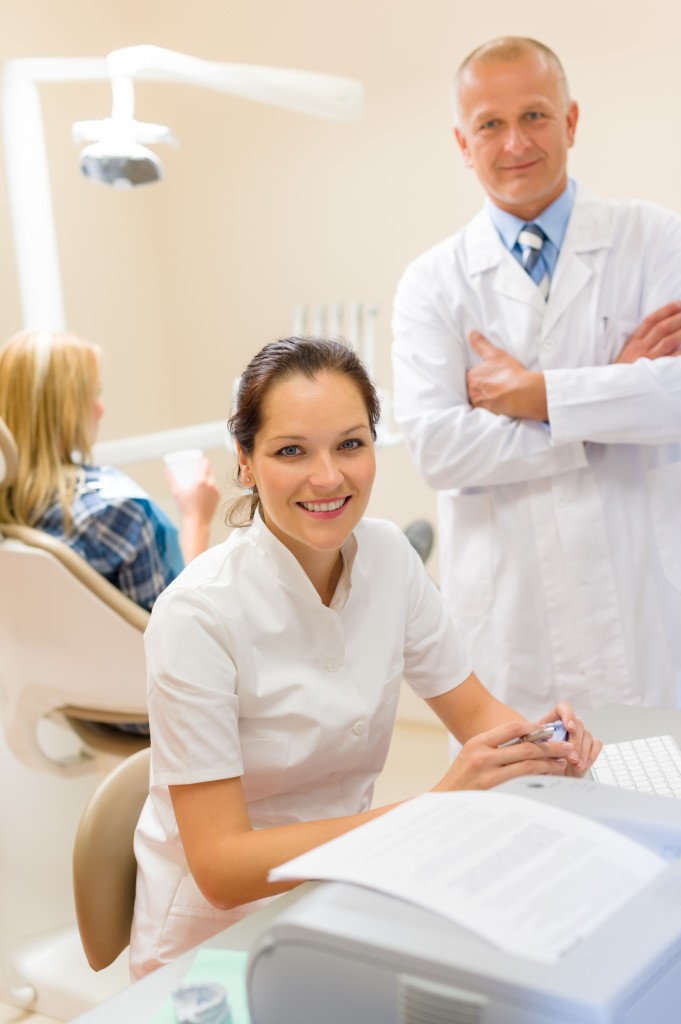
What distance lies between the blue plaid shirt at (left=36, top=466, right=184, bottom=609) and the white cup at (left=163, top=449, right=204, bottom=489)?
0.27 feet

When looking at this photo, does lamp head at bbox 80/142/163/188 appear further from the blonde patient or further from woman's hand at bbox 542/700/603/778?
woman's hand at bbox 542/700/603/778

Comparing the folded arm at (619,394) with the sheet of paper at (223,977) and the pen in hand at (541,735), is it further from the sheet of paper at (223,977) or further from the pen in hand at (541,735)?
the sheet of paper at (223,977)

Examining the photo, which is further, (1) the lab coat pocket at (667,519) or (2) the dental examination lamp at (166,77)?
(2) the dental examination lamp at (166,77)

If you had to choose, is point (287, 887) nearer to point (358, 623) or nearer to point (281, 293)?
point (358, 623)

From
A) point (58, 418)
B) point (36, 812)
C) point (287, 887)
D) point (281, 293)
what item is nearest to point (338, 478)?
point (287, 887)

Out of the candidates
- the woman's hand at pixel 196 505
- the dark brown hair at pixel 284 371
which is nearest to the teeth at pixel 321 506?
the dark brown hair at pixel 284 371

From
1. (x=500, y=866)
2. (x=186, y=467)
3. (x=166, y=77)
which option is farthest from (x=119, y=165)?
(x=500, y=866)

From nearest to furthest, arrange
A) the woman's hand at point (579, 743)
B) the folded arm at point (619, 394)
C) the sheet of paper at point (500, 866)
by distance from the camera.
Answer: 1. the sheet of paper at point (500, 866)
2. the woman's hand at point (579, 743)
3. the folded arm at point (619, 394)

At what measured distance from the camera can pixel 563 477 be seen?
1955mm

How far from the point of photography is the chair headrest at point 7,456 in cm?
186

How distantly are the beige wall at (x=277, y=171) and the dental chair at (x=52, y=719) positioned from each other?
61.1 inches

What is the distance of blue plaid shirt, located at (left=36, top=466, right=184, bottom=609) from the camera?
221 centimetres

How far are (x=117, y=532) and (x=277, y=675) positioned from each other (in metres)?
1.02

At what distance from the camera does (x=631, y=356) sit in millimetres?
1905
